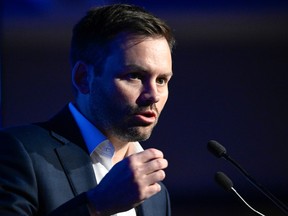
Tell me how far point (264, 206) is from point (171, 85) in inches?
29.3

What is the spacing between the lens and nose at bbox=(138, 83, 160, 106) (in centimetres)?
138

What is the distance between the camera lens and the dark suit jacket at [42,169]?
1.29 m

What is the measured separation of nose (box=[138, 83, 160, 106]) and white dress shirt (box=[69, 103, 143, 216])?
18 cm

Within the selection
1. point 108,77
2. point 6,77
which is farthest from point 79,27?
point 6,77

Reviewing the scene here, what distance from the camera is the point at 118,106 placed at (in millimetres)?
1421

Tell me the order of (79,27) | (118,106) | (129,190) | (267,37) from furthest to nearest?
(267,37) → (79,27) → (118,106) → (129,190)

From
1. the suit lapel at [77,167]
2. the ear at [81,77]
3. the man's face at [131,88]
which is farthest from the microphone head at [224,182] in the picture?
the ear at [81,77]

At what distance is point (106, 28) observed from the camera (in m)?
1.49

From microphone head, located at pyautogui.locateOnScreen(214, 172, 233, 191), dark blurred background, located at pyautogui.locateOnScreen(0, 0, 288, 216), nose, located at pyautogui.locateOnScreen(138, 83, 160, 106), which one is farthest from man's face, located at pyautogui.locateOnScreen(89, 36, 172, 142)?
dark blurred background, located at pyautogui.locateOnScreen(0, 0, 288, 216)

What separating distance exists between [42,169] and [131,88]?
1.02 ft

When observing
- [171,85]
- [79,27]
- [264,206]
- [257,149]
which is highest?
[79,27]

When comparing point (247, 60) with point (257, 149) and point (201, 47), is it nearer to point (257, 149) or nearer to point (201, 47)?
point (201, 47)

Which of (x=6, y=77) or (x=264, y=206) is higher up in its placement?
(x=6, y=77)

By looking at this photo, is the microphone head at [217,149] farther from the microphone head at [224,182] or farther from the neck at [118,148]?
the neck at [118,148]
